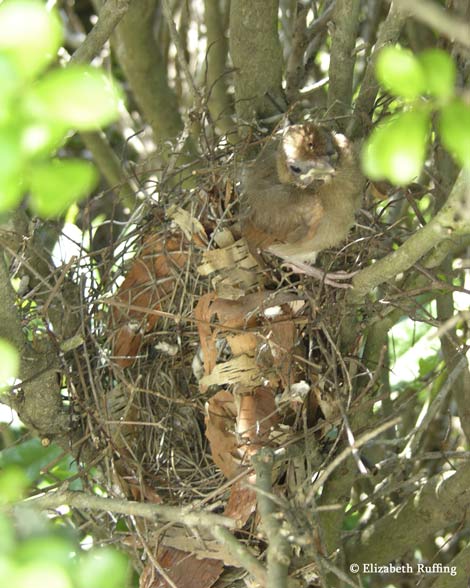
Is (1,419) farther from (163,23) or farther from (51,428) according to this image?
(163,23)

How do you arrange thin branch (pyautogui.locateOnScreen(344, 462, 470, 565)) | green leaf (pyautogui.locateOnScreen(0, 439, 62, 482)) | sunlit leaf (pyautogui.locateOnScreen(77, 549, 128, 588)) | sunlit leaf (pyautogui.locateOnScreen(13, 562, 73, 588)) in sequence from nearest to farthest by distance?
sunlit leaf (pyautogui.locateOnScreen(13, 562, 73, 588)) < sunlit leaf (pyautogui.locateOnScreen(77, 549, 128, 588)) < thin branch (pyautogui.locateOnScreen(344, 462, 470, 565)) < green leaf (pyautogui.locateOnScreen(0, 439, 62, 482))

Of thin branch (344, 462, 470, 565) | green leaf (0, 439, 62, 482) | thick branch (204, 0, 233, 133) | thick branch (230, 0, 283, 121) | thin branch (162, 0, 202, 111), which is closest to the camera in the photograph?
thin branch (162, 0, 202, 111)

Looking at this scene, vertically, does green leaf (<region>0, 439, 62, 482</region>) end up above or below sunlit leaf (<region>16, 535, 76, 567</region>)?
below

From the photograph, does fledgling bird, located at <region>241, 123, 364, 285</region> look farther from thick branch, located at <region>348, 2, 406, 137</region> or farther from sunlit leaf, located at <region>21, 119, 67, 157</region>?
sunlit leaf, located at <region>21, 119, 67, 157</region>

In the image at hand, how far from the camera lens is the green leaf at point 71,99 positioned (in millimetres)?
837

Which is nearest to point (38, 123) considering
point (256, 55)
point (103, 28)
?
point (103, 28)

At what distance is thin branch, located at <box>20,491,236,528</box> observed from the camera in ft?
5.82

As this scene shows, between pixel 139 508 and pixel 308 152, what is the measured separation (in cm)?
135

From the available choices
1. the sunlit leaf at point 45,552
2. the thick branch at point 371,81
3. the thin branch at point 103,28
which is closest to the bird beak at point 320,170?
the thick branch at point 371,81

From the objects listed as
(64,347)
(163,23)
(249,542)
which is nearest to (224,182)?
(64,347)

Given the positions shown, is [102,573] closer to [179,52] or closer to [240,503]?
[240,503]

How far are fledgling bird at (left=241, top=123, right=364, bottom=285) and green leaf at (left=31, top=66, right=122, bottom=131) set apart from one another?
192 cm

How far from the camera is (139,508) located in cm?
197

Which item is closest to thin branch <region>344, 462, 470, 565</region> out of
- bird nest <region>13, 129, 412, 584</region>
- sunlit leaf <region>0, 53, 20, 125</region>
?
bird nest <region>13, 129, 412, 584</region>
